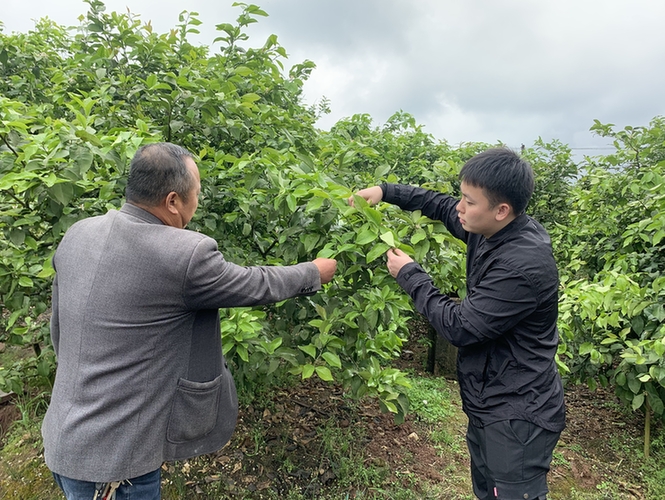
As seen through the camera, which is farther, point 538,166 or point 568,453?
point 538,166

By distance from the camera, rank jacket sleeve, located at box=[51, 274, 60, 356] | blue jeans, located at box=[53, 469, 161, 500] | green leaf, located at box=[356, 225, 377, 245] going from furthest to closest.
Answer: green leaf, located at box=[356, 225, 377, 245] → jacket sleeve, located at box=[51, 274, 60, 356] → blue jeans, located at box=[53, 469, 161, 500]

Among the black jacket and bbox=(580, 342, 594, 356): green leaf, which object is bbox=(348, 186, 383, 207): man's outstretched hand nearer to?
the black jacket

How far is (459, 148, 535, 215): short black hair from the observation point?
1.57m

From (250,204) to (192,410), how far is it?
1.00m

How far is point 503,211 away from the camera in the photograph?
164cm

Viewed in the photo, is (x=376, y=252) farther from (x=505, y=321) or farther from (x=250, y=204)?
(x=250, y=204)

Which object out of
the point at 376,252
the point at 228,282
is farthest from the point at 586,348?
the point at 228,282

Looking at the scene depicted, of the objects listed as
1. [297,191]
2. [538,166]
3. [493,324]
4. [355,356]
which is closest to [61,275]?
[297,191]

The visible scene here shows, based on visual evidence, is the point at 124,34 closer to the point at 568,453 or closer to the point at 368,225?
the point at 368,225

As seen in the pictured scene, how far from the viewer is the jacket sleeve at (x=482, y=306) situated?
1570 millimetres

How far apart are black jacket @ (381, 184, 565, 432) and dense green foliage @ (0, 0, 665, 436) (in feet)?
0.83

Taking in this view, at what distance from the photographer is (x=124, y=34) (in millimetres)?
2645

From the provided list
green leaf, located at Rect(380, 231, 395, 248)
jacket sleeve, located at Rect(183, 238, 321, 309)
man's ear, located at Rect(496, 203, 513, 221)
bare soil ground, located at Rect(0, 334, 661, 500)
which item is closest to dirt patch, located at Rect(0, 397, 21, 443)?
bare soil ground, located at Rect(0, 334, 661, 500)

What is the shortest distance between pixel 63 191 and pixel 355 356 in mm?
1478
